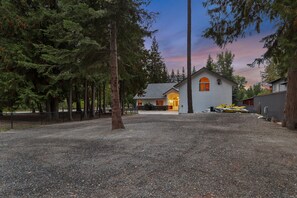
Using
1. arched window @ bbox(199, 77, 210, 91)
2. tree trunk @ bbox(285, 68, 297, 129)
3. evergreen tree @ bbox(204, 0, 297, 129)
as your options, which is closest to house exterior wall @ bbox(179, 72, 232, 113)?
arched window @ bbox(199, 77, 210, 91)

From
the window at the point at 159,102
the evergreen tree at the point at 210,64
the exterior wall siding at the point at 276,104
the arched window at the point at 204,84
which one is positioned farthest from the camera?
the evergreen tree at the point at 210,64

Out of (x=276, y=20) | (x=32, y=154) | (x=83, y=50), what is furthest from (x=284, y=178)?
(x=83, y=50)

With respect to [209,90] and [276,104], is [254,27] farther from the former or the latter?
[209,90]

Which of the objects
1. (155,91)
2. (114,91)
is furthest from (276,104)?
(155,91)

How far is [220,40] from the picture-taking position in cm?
1377

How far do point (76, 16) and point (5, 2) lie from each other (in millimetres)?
7496

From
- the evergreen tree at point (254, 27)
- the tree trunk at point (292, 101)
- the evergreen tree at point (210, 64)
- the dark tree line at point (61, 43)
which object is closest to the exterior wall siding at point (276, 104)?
the evergreen tree at point (254, 27)

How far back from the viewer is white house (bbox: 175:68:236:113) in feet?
95.7

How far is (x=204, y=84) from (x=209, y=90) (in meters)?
0.92

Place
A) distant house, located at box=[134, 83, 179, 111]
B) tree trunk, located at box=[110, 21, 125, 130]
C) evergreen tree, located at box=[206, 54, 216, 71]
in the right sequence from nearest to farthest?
tree trunk, located at box=[110, 21, 125, 130]
distant house, located at box=[134, 83, 179, 111]
evergreen tree, located at box=[206, 54, 216, 71]

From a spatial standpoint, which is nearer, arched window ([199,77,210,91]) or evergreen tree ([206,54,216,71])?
arched window ([199,77,210,91])

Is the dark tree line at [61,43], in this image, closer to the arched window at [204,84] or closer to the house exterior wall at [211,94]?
the house exterior wall at [211,94]

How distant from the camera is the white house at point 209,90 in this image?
29.2 meters

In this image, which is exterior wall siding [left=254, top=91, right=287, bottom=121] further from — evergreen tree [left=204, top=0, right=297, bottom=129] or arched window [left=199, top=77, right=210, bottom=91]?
arched window [left=199, top=77, right=210, bottom=91]
